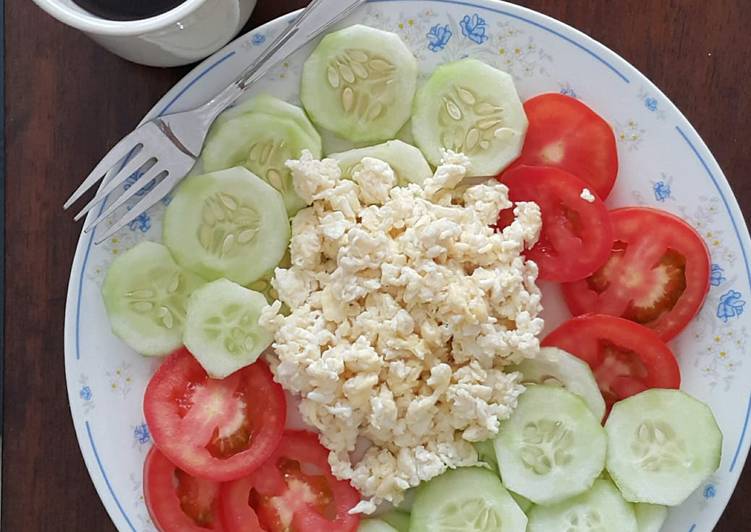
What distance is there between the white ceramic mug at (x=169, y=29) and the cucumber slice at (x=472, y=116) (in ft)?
1.27

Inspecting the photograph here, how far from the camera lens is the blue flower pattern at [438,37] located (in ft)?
5.64

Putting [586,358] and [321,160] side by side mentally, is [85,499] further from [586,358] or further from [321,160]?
[586,358]

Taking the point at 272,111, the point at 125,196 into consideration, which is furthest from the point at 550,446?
the point at 125,196

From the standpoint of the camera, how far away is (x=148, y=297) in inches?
67.7

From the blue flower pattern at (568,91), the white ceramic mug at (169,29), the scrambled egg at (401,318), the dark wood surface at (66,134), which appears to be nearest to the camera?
the white ceramic mug at (169,29)

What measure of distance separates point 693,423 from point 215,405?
35.3 inches

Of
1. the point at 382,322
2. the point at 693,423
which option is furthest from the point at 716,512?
the point at 382,322

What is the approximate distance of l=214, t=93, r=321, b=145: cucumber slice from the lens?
5.59 feet

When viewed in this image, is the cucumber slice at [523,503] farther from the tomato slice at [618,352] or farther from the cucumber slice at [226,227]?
the cucumber slice at [226,227]

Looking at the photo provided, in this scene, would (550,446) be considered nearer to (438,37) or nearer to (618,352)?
(618,352)

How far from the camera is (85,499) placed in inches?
74.1

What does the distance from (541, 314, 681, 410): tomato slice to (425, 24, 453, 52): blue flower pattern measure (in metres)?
0.59

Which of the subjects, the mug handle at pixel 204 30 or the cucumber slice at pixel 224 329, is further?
the cucumber slice at pixel 224 329

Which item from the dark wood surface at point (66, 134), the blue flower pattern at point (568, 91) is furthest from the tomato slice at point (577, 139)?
the dark wood surface at point (66, 134)
